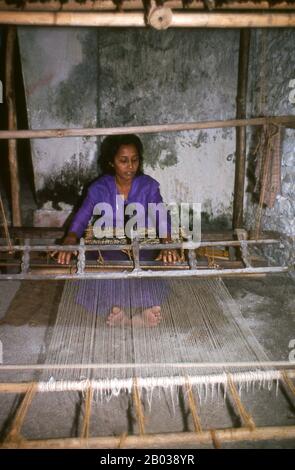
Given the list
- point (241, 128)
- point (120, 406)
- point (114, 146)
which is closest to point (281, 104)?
point (241, 128)

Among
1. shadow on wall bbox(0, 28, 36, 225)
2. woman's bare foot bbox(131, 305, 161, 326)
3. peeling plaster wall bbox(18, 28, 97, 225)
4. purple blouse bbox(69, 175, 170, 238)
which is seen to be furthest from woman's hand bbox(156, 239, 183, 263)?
shadow on wall bbox(0, 28, 36, 225)

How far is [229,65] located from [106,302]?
11.3 ft

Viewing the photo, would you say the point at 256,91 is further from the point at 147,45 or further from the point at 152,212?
the point at 152,212

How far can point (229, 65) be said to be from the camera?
461 centimetres

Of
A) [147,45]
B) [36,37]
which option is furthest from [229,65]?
[36,37]

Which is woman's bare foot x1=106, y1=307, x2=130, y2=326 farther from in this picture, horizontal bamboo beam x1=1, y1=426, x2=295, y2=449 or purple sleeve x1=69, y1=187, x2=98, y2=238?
purple sleeve x1=69, y1=187, x2=98, y2=238

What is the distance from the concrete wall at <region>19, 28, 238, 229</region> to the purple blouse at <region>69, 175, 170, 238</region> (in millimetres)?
972

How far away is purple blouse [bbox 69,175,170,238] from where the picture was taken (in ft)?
12.9

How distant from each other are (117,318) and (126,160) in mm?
1833

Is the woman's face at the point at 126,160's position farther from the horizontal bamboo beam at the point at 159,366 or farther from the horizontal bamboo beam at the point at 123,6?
the horizontal bamboo beam at the point at 159,366

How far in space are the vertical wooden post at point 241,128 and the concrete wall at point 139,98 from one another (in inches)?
9.2

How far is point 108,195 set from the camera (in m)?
4.12

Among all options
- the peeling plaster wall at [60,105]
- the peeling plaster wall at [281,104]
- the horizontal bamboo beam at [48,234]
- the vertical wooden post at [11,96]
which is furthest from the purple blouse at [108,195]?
the peeling plaster wall at [281,104]

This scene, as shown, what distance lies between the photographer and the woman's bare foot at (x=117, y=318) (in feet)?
8.32
